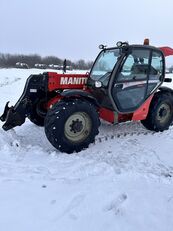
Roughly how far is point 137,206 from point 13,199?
147 centimetres

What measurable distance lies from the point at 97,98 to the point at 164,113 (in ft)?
6.09

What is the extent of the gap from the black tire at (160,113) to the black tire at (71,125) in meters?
1.82

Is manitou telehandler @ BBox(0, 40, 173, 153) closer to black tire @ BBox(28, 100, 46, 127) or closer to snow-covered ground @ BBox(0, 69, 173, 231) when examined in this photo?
black tire @ BBox(28, 100, 46, 127)

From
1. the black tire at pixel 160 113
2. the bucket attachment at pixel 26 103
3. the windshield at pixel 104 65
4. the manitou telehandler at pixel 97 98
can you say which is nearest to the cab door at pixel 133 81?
the manitou telehandler at pixel 97 98

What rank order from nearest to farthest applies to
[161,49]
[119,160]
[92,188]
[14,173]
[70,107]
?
1. [92,188]
2. [14,173]
3. [119,160]
4. [70,107]
5. [161,49]

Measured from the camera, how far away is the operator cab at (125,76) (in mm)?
6055

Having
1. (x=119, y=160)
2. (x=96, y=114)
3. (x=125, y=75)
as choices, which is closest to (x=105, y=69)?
(x=125, y=75)

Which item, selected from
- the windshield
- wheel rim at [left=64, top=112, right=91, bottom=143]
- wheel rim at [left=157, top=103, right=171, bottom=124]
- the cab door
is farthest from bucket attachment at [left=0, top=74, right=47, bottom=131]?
wheel rim at [left=157, top=103, right=171, bottom=124]

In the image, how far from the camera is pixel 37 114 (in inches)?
260

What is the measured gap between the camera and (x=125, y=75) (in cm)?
617

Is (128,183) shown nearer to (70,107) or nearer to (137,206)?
(137,206)

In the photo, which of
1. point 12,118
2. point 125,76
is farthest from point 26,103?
point 125,76

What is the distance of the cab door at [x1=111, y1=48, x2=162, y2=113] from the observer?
611 cm

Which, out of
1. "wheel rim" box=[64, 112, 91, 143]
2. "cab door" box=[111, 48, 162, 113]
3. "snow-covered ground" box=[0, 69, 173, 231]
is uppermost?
"cab door" box=[111, 48, 162, 113]
